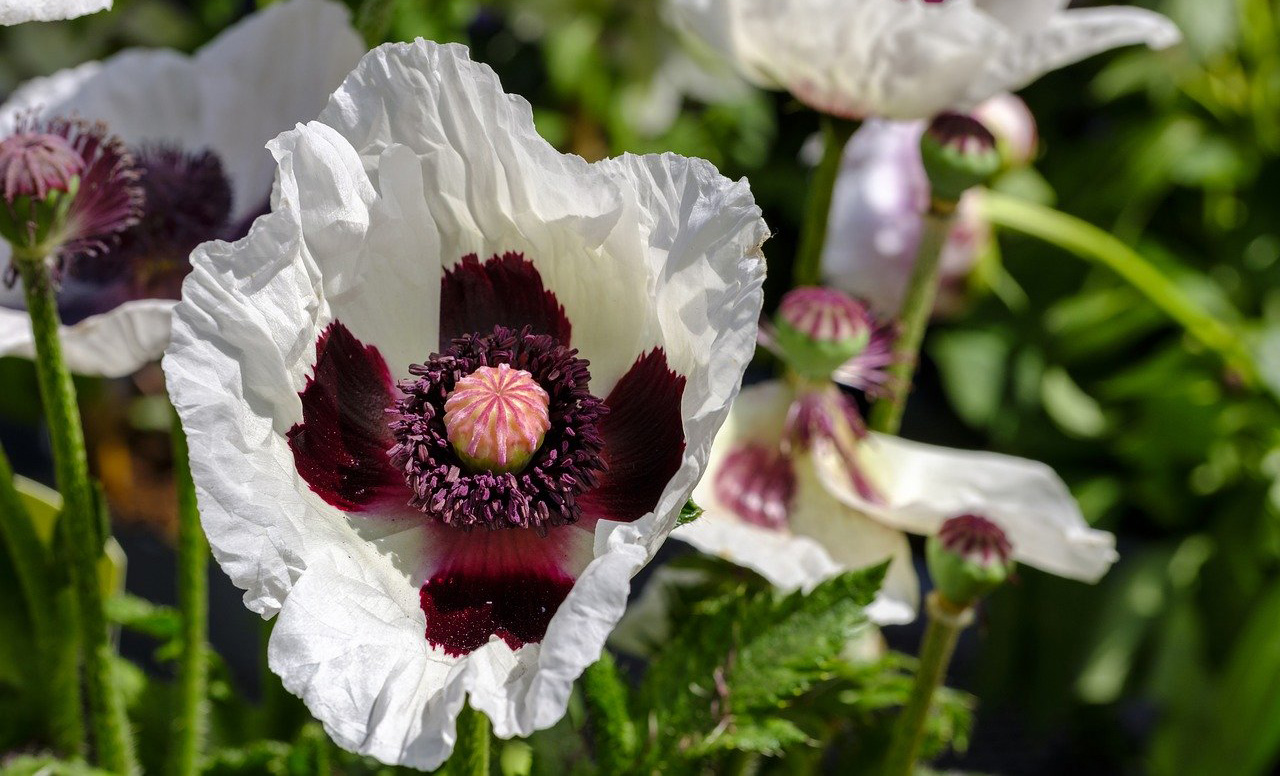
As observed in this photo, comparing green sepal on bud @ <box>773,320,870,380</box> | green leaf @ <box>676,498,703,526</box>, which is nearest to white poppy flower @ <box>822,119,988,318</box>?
green sepal on bud @ <box>773,320,870,380</box>

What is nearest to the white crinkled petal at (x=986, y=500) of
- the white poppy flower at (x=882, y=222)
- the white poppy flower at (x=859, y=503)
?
the white poppy flower at (x=859, y=503)

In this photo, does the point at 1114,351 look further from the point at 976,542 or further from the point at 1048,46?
the point at 976,542

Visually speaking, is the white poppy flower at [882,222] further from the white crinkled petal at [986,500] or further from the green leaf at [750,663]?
the green leaf at [750,663]

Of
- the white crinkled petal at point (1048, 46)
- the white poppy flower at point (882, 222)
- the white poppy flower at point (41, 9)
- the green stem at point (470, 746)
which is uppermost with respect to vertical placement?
the white poppy flower at point (41, 9)

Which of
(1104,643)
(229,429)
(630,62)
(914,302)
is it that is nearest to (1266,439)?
(1104,643)

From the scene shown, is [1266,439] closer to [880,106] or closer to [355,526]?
[880,106]

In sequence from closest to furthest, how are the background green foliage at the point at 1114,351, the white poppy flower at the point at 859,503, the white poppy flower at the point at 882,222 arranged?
1. the white poppy flower at the point at 859,503
2. the white poppy flower at the point at 882,222
3. the background green foliage at the point at 1114,351
